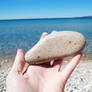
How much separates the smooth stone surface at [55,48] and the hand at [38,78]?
15cm

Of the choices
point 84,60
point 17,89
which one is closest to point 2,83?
point 17,89

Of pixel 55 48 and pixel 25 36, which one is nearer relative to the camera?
pixel 55 48

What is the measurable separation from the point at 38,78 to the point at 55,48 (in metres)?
0.75

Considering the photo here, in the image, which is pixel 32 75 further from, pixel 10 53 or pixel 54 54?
pixel 10 53

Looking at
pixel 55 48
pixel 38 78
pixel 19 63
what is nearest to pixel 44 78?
pixel 38 78

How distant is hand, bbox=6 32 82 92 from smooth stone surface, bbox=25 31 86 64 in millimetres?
145

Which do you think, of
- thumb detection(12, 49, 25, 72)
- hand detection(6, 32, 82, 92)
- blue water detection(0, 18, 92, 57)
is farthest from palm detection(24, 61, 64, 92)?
blue water detection(0, 18, 92, 57)

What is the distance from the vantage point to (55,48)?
9.64 ft

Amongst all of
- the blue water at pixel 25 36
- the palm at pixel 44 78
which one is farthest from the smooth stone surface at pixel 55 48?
the blue water at pixel 25 36

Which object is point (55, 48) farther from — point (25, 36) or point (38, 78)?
point (25, 36)

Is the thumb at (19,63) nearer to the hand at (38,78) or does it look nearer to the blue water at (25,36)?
the hand at (38,78)

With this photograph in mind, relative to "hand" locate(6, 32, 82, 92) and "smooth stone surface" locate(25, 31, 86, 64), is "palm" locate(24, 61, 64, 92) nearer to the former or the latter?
"hand" locate(6, 32, 82, 92)

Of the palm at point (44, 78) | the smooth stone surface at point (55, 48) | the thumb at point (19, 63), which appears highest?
the smooth stone surface at point (55, 48)

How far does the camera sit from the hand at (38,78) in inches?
87.8
